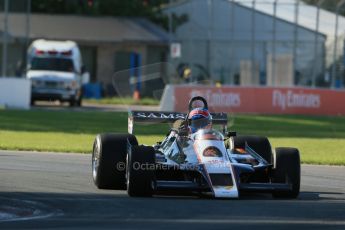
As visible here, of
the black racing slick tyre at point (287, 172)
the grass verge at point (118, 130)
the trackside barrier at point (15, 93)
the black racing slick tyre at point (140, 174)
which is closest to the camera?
the black racing slick tyre at point (140, 174)

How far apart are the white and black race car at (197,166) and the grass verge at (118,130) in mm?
5482

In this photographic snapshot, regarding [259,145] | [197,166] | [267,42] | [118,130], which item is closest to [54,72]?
[267,42]

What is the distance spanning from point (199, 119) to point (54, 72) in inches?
1121

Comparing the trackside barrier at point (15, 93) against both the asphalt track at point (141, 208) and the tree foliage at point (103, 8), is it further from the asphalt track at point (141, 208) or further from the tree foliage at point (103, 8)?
the asphalt track at point (141, 208)

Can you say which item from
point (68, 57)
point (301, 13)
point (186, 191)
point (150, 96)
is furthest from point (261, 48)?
point (186, 191)

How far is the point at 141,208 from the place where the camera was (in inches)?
475

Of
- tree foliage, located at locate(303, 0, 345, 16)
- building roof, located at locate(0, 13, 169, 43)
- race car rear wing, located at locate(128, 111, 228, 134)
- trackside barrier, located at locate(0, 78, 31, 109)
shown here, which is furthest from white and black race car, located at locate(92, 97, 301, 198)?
building roof, located at locate(0, 13, 169, 43)

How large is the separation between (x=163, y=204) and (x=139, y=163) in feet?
2.73

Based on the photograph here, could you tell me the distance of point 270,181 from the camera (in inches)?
550

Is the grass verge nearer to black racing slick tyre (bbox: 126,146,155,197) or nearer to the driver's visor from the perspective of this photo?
the driver's visor

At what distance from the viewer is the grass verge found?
2270 cm

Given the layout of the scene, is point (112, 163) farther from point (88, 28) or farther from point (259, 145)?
point (88, 28)

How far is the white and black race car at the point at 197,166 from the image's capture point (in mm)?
13055

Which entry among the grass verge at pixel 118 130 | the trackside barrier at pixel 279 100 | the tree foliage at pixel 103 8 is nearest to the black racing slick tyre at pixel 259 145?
the grass verge at pixel 118 130
